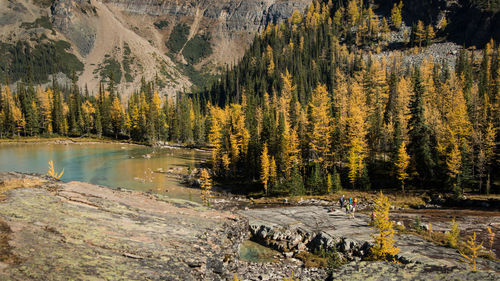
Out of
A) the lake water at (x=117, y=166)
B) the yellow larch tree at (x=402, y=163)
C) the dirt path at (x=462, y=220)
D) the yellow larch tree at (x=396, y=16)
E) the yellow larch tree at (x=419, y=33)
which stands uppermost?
the yellow larch tree at (x=396, y=16)

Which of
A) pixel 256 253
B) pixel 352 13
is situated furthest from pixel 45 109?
pixel 352 13

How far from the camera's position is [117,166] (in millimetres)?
75500

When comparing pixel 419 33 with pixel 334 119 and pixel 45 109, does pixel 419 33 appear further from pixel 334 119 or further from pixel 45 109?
pixel 45 109

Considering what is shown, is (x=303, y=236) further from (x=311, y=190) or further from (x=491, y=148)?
(x=491, y=148)

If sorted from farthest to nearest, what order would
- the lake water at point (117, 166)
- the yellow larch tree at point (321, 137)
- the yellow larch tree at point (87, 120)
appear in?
the yellow larch tree at point (87, 120)
the yellow larch tree at point (321, 137)
the lake water at point (117, 166)

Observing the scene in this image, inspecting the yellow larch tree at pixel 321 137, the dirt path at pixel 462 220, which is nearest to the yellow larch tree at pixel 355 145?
the yellow larch tree at pixel 321 137

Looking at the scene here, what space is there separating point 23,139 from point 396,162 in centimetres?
13282

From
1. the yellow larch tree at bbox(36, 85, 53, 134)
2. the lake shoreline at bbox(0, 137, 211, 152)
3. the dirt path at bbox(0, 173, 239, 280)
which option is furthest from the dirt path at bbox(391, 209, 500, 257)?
the yellow larch tree at bbox(36, 85, 53, 134)

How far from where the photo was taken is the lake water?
194 feet

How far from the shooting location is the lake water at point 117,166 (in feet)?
194

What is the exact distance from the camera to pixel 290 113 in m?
97.6

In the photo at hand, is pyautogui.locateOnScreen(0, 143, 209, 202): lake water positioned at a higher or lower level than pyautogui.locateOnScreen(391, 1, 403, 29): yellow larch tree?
lower

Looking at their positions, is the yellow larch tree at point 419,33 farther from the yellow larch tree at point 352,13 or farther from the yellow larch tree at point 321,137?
the yellow larch tree at point 321,137

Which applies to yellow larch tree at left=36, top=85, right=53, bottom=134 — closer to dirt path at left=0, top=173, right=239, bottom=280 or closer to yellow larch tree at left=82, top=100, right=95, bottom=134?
yellow larch tree at left=82, top=100, right=95, bottom=134
